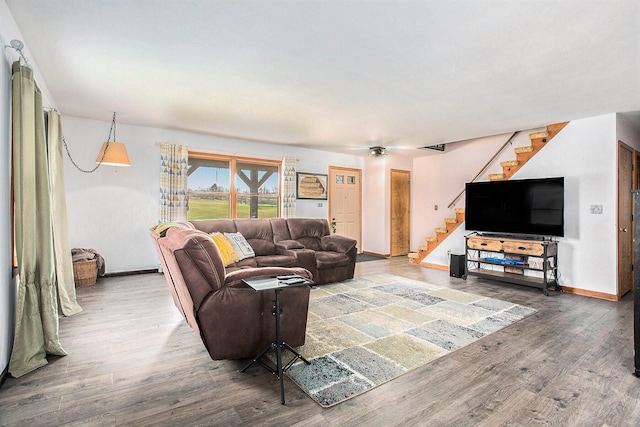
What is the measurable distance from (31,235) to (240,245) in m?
2.52

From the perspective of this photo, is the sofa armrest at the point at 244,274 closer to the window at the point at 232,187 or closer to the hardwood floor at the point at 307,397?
the hardwood floor at the point at 307,397

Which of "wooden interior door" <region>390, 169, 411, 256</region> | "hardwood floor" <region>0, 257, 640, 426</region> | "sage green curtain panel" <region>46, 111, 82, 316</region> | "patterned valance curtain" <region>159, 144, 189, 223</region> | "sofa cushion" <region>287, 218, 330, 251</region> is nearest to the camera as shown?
"hardwood floor" <region>0, 257, 640, 426</region>

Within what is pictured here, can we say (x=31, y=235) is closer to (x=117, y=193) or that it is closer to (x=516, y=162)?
(x=117, y=193)

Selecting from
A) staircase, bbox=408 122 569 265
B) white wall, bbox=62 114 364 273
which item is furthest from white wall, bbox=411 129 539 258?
white wall, bbox=62 114 364 273

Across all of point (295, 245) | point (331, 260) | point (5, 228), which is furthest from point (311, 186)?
point (5, 228)

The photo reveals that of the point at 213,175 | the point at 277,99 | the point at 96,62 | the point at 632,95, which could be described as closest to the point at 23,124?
the point at 96,62

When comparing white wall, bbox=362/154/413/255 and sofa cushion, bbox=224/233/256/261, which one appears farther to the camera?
white wall, bbox=362/154/413/255

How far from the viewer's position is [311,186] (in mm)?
7383

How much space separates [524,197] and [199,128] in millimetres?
5413

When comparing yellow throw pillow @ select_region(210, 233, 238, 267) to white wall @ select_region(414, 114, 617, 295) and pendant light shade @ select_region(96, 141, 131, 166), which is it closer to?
pendant light shade @ select_region(96, 141, 131, 166)

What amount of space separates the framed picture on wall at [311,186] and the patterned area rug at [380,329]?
287 centimetres

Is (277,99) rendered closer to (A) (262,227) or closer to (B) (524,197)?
(A) (262,227)

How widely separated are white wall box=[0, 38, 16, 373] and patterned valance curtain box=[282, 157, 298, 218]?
469 centimetres

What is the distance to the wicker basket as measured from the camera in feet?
15.2
